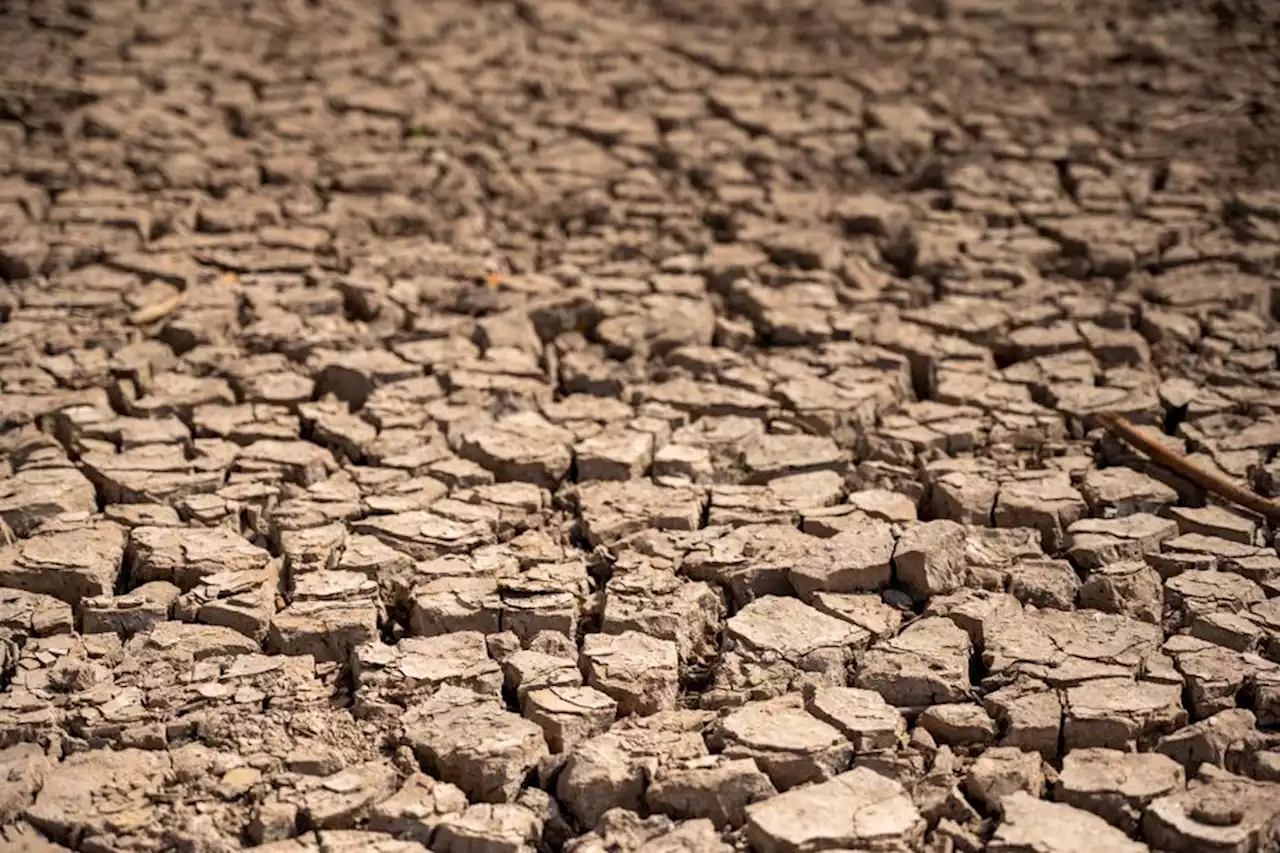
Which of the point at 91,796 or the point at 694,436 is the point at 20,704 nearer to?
the point at 91,796

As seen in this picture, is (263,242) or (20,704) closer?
(20,704)

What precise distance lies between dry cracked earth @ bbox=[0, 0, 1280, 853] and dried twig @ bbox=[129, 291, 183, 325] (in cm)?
1

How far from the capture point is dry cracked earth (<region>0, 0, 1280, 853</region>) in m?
2.24

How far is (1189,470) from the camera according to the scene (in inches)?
116

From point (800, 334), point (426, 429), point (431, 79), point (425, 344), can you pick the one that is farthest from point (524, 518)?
point (431, 79)

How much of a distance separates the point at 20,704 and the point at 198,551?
441 mm

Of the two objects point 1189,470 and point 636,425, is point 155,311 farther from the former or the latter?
point 1189,470

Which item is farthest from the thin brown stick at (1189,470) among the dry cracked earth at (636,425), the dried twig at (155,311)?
the dried twig at (155,311)

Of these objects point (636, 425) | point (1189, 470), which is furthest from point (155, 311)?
point (1189, 470)

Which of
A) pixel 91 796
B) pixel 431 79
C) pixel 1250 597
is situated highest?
pixel 431 79

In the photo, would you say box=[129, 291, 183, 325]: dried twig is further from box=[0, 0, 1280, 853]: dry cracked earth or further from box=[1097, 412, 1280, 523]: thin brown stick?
box=[1097, 412, 1280, 523]: thin brown stick

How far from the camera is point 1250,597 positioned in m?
2.60

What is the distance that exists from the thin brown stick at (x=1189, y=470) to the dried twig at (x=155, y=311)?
6.52 feet

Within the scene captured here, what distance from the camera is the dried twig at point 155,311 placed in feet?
11.2
